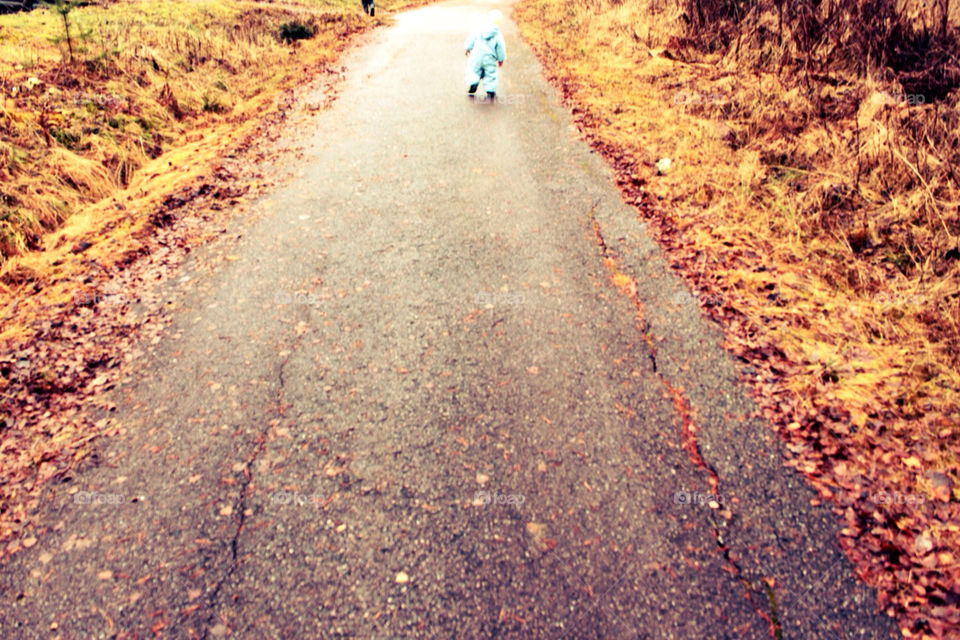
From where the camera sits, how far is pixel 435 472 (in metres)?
3.27

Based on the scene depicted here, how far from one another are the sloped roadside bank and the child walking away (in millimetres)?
4091

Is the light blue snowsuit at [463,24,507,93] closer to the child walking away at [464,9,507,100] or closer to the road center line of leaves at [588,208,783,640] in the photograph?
the child walking away at [464,9,507,100]

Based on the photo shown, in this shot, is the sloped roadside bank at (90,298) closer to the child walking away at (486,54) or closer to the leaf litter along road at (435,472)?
the leaf litter along road at (435,472)

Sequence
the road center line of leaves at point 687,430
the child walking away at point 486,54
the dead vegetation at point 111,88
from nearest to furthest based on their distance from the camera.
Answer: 1. the road center line of leaves at point 687,430
2. the dead vegetation at point 111,88
3. the child walking away at point 486,54

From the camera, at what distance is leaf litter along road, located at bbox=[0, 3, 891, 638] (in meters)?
2.63

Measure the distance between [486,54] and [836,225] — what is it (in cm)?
704

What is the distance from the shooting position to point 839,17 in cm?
904

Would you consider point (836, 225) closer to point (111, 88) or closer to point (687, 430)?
point (687, 430)

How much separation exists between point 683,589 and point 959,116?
24.0 ft

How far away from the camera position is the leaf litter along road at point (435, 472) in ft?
8.63

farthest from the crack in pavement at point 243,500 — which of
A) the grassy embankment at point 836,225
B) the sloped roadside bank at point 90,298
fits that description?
the grassy embankment at point 836,225

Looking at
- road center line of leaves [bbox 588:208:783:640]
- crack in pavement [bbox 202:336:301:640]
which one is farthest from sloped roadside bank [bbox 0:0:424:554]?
road center line of leaves [bbox 588:208:783:640]

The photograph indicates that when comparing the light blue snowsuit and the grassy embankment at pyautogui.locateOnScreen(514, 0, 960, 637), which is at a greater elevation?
the light blue snowsuit

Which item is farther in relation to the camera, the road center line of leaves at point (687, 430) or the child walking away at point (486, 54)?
the child walking away at point (486, 54)
